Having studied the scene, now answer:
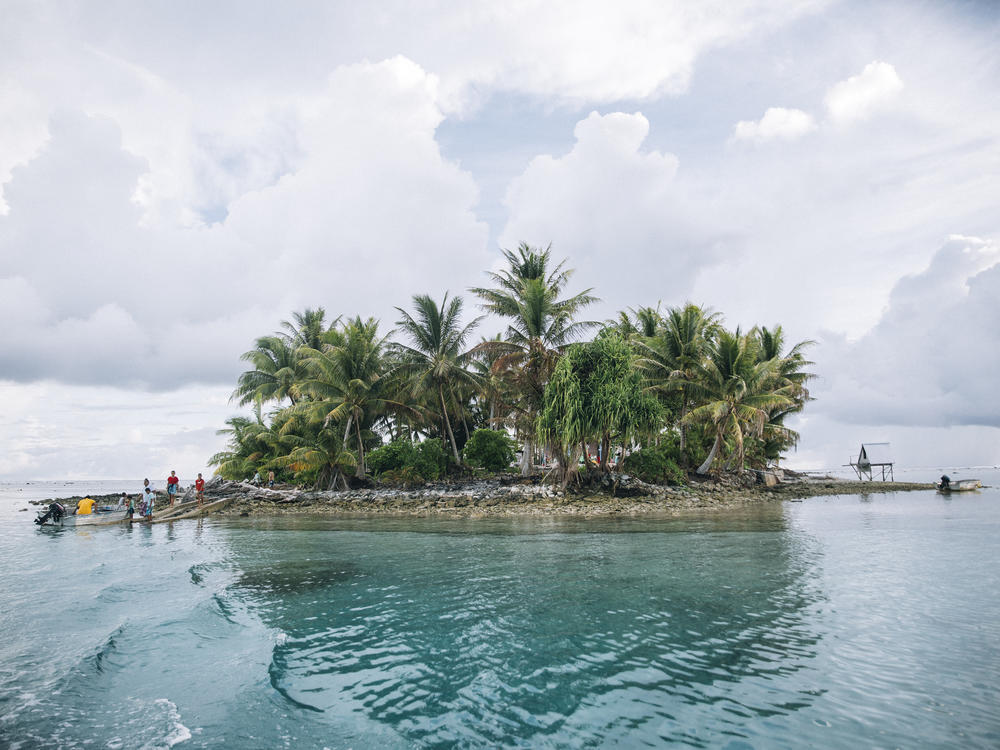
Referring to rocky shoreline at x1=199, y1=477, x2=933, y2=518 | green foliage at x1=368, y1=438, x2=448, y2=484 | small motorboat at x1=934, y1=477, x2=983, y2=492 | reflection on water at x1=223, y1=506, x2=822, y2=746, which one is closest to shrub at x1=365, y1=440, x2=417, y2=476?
green foliage at x1=368, y1=438, x2=448, y2=484

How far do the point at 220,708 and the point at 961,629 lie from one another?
954 cm

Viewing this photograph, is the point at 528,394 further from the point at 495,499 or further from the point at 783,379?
the point at 783,379

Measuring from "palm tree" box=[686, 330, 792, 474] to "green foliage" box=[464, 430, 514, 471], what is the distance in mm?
11228

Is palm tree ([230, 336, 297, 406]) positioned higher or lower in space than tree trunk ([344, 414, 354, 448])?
higher

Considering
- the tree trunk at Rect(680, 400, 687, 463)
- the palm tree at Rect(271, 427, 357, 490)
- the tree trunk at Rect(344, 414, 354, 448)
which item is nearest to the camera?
the palm tree at Rect(271, 427, 357, 490)

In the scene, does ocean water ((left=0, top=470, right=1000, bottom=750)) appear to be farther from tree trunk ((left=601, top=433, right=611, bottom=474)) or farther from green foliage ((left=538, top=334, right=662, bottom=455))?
tree trunk ((left=601, top=433, right=611, bottom=474))

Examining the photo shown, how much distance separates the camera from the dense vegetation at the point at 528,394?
2603 centimetres

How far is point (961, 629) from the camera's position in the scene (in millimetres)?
7438

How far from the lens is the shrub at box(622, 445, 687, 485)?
30.1 meters

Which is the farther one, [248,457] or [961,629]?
[248,457]

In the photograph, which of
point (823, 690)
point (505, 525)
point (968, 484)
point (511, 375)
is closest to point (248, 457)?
point (511, 375)

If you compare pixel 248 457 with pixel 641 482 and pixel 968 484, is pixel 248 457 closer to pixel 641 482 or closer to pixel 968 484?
pixel 641 482

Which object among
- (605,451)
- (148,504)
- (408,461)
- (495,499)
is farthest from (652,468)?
(148,504)

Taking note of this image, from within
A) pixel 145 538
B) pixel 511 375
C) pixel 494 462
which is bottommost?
pixel 145 538
